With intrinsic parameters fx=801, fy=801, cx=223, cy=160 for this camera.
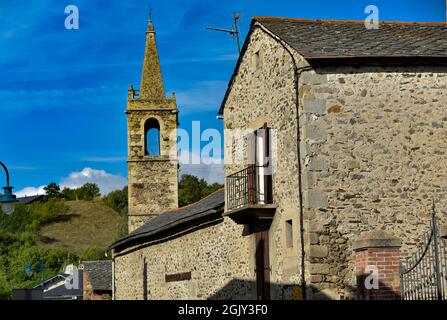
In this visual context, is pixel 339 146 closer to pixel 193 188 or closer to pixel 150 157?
pixel 150 157

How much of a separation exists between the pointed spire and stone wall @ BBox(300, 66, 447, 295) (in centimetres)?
2896

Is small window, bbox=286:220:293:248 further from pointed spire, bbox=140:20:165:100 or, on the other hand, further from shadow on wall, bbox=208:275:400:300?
pointed spire, bbox=140:20:165:100

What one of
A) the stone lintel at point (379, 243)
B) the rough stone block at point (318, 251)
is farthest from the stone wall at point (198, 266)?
the stone lintel at point (379, 243)

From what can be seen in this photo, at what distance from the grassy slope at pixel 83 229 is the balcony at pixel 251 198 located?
72.6m

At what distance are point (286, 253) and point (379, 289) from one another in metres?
3.47

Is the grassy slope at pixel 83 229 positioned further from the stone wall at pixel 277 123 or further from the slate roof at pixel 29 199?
the stone wall at pixel 277 123

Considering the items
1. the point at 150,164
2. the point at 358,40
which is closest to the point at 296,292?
the point at 358,40

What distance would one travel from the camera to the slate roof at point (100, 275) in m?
36.2

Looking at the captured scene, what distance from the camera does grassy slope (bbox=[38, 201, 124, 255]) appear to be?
93.8 meters

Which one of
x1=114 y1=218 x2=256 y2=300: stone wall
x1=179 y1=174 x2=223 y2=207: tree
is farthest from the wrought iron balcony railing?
x1=179 y1=174 x2=223 y2=207: tree

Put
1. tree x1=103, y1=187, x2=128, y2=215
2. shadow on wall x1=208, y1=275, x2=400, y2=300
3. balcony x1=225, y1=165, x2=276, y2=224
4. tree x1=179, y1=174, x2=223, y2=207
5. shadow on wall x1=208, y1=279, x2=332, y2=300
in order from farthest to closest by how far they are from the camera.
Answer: tree x1=103, y1=187, x2=128, y2=215 < tree x1=179, y1=174, x2=223, y2=207 < balcony x1=225, y1=165, x2=276, y2=224 < shadow on wall x1=208, y1=279, x2=332, y2=300 < shadow on wall x1=208, y1=275, x2=400, y2=300

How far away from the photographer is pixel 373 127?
15312 millimetres
